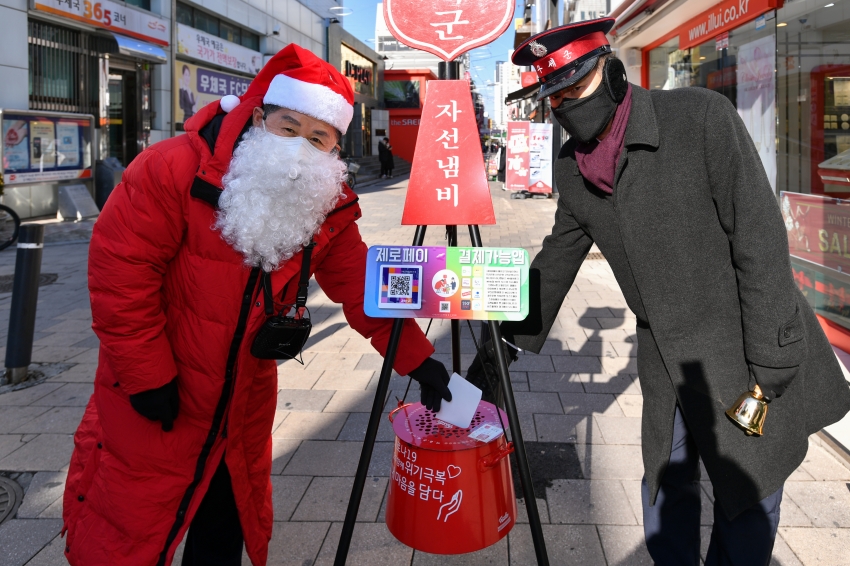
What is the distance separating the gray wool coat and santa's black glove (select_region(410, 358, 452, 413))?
0.70 metres

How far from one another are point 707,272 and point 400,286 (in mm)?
938

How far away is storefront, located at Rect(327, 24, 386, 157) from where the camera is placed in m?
31.1

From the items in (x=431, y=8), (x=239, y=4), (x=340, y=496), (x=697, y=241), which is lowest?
(x=340, y=496)

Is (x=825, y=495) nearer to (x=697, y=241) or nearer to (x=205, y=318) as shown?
(x=697, y=241)

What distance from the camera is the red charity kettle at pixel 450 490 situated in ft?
7.24

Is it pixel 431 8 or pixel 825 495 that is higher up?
pixel 431 8

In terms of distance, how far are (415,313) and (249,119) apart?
83 centimetres

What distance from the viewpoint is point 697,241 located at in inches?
79.5

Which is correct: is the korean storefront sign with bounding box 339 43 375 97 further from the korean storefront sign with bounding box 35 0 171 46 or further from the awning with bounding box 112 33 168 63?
the awning with bounding box 112 33 168 63

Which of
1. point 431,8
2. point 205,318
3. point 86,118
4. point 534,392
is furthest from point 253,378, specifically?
point 86,118

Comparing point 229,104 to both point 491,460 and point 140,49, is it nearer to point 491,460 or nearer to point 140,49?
point 491,460

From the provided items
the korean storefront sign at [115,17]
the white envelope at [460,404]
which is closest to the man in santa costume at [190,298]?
the white envelope at [460,404]

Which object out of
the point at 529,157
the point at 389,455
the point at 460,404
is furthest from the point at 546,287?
the point at 529,157

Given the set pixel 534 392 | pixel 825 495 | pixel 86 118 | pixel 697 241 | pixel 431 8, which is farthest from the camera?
pixel 86 118
